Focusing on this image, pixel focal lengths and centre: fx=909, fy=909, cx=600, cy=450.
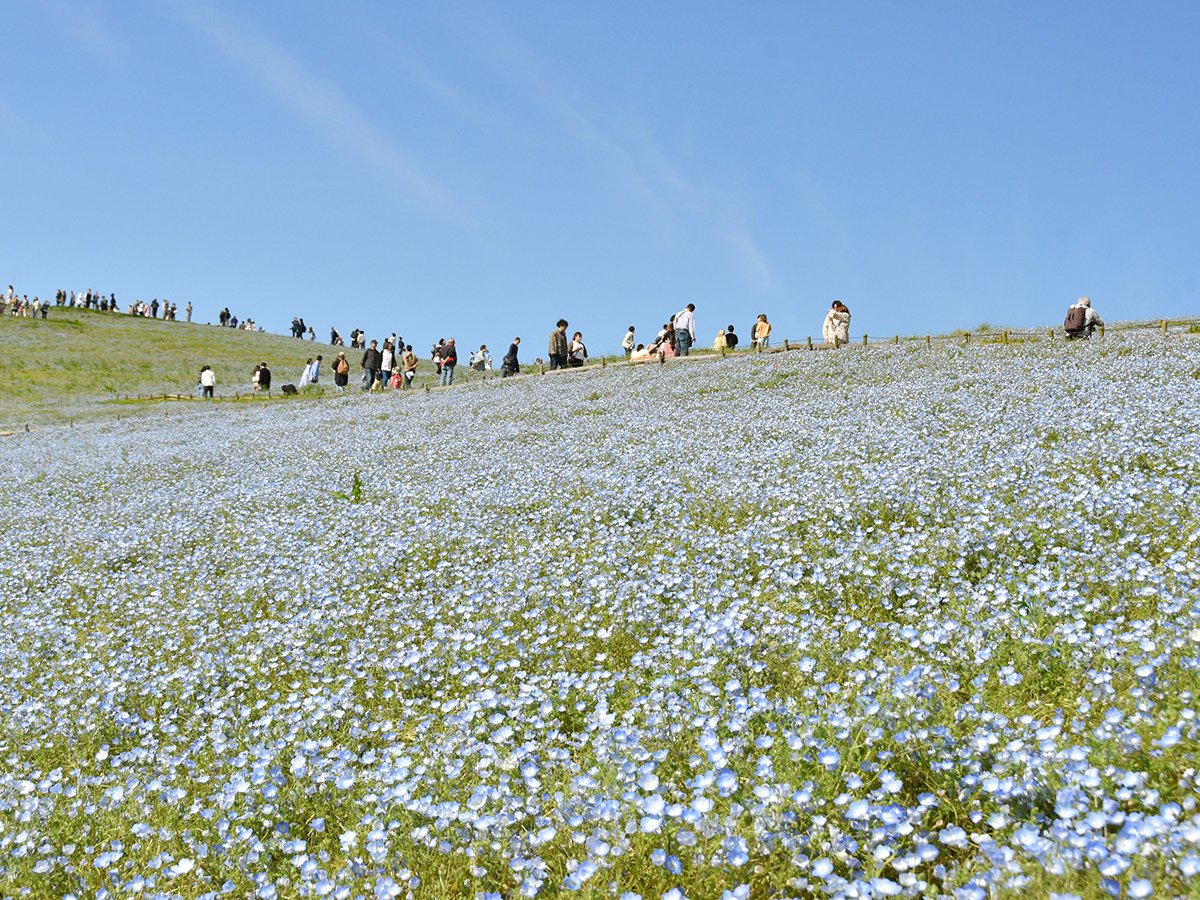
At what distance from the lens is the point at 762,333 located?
105 feet

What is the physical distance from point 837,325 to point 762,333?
2.93 meters

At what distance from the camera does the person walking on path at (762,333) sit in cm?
3195

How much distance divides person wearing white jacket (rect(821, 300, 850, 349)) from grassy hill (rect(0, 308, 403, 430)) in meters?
28.3

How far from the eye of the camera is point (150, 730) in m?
6.37

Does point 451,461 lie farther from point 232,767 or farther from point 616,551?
point 232,767

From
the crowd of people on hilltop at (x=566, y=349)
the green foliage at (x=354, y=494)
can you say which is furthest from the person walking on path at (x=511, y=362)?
the green foliage at (x=354, y=494)

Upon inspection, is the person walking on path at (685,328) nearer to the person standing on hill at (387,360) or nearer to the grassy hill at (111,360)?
the person standing on hill at (387,360)

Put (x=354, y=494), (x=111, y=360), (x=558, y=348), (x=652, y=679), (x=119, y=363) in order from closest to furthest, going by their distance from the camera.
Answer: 1. (x=652, y=679)
2. (x=354, y=494)
3. (x=558, y=348)
4. (x=119, y=363)
5. (x=111, y=360)

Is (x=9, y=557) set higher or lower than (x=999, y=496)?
lower

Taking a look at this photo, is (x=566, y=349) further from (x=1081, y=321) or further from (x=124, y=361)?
(x=124, y=361)

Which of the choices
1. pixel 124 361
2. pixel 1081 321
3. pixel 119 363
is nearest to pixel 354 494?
pixel 1081 321

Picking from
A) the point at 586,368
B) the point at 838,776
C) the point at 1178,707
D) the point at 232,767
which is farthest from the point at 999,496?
the point at 586,368

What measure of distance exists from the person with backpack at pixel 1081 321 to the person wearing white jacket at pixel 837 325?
697cm

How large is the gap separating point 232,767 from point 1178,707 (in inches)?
199
